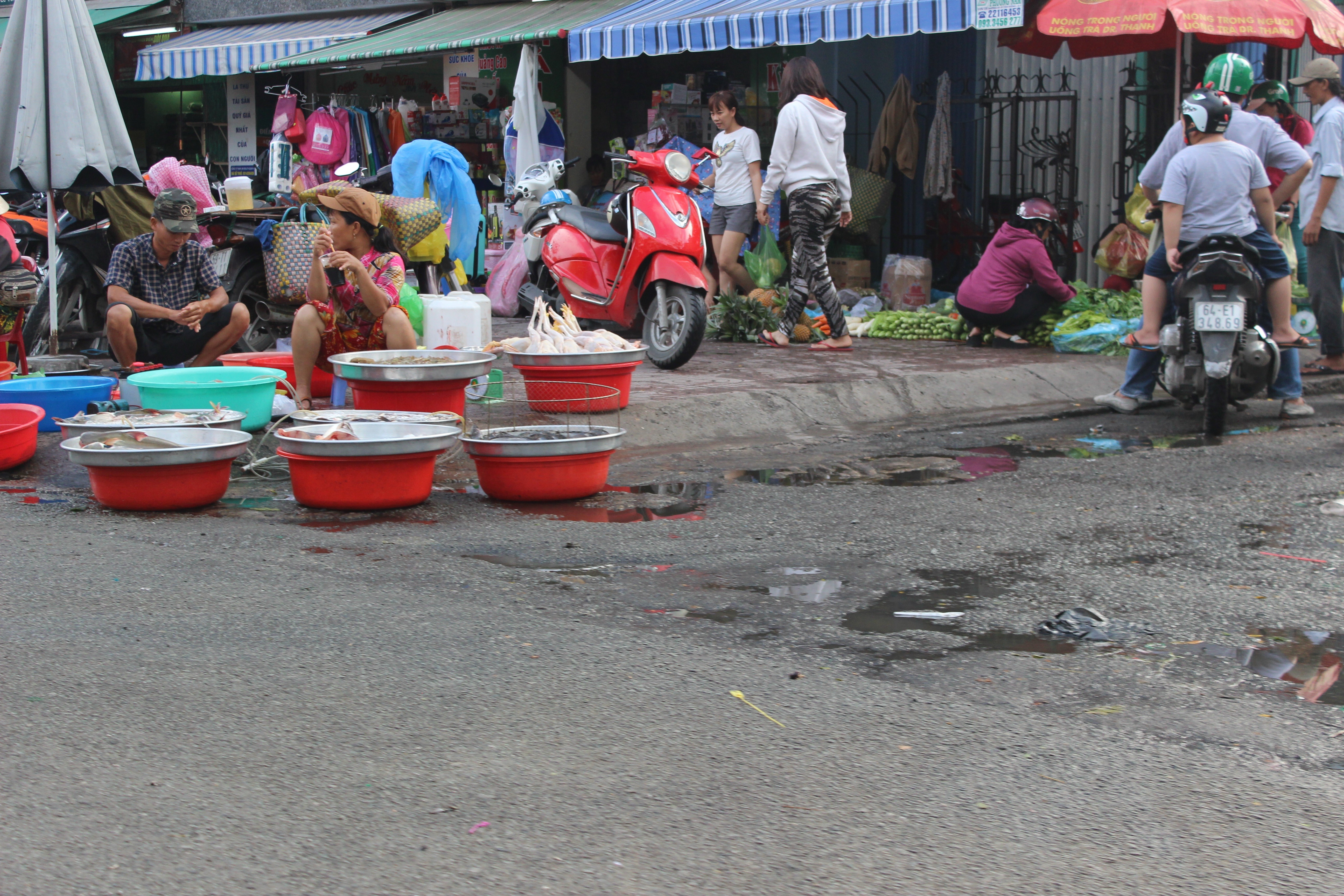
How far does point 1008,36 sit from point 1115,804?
9971 mm

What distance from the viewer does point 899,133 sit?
518 inches

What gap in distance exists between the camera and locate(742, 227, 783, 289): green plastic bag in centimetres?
1230

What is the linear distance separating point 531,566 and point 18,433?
3009 mm

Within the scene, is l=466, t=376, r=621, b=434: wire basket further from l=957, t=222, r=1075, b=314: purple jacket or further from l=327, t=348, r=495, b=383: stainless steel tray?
l=957, t=222, r=1075, b=314: purple jacket

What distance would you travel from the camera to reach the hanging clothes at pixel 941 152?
12781mm

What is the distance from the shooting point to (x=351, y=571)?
4.36 m

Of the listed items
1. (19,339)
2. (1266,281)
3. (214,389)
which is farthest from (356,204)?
(1266,281)

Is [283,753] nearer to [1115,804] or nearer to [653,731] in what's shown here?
[653,731]

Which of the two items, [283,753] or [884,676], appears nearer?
[283,753]

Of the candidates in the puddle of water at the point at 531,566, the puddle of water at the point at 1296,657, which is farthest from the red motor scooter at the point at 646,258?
the puddle of water at the point at 1296,657

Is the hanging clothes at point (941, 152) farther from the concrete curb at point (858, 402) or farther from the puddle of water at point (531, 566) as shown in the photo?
the puddle of water at point (531, 566)

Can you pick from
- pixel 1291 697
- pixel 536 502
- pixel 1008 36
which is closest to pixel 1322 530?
pixel 1291 697

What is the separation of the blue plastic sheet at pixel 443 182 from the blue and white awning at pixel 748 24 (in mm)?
2940

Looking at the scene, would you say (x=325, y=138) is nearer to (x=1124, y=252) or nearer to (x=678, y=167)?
(x=678, y=167)
